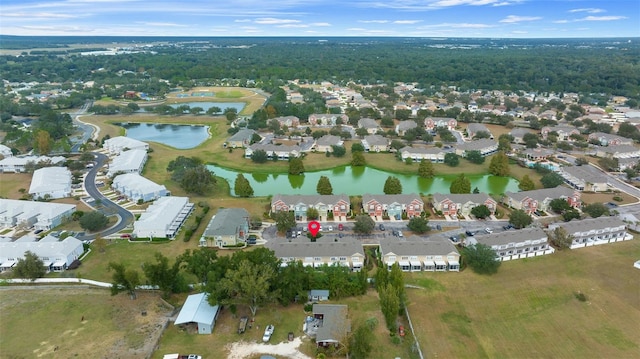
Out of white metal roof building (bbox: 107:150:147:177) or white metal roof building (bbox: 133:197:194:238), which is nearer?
white metal roof building (bbox: 133:197:194:238)

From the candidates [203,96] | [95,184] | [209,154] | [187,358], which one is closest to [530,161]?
[209,154]

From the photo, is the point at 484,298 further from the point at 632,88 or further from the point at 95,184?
the point at 632,88

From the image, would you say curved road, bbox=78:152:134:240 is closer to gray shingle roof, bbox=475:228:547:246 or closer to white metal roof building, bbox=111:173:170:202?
white metal roof building, bbox=111:173:170:202

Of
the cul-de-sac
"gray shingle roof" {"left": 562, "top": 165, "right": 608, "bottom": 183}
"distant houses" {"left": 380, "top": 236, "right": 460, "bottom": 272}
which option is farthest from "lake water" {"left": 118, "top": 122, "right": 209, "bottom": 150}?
"gray shingle roof" {"left": 562, "top": 165, "right": 608, "bottom": 183}

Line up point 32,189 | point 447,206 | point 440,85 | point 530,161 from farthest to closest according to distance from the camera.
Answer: point 440,85
point 530,161
point 32,189
point 447,206

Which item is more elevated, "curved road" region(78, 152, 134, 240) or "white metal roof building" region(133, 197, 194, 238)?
"white metal roof building" region(133, 197, 194, 238)

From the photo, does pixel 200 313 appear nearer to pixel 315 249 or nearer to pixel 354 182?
pixel 315 249

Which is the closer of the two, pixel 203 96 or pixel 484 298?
pixel 484 298
